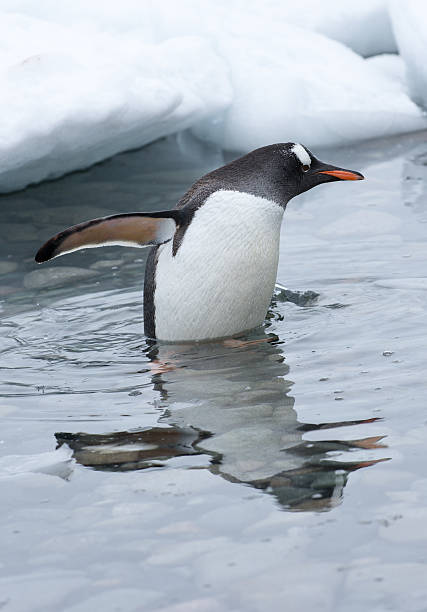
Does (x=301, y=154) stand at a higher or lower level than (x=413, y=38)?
higher

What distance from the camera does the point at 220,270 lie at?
11.4ft

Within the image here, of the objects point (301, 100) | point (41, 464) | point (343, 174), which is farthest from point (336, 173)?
point (301, 100)

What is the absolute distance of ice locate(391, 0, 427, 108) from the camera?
689cm

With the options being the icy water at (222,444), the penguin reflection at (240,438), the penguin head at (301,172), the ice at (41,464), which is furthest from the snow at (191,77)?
the ice at (41,464)

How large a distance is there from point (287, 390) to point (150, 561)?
103 centimetres

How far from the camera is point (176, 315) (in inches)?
141

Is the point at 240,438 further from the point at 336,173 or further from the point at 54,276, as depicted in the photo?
the point at 54,276

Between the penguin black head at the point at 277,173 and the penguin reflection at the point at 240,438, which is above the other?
the penguin black head at the point at 277,173

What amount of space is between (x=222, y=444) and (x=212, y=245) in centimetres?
112

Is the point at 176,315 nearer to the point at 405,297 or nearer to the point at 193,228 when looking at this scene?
the point at 193,228

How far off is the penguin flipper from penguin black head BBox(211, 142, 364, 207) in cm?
25

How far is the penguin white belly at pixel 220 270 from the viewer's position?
11.4 feet

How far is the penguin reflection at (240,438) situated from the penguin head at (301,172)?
0.70 meters

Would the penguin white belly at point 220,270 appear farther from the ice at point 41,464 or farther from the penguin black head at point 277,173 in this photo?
the ice at point 41,464
